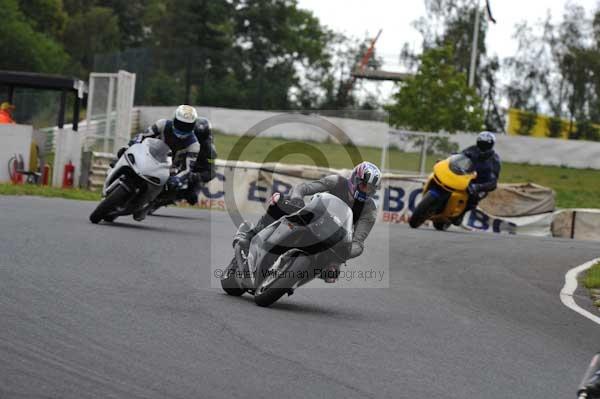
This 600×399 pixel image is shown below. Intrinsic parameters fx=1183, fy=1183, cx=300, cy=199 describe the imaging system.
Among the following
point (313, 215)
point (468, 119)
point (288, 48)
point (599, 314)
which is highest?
point (288, 48)

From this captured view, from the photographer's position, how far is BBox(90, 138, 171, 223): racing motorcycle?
14148mm

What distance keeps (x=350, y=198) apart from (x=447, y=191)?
33.3ft

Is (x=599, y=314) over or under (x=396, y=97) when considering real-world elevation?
under

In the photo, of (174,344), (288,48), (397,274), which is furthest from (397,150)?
(288,48)

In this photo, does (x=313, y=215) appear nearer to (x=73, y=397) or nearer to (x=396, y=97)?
(x=73, y=397)

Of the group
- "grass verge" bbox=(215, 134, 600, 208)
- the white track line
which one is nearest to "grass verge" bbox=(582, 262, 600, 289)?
the white track line

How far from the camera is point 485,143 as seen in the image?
797 inches

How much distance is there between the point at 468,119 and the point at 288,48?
34.8m

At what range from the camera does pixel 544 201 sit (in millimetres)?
25391

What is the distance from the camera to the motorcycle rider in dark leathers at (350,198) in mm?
9344

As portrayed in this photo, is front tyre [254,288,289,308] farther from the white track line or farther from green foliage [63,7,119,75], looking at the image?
green foliage [63,7,119,75]

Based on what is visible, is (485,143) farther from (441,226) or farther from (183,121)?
(183,121)

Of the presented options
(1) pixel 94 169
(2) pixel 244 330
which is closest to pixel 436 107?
(1) pixel 94 169

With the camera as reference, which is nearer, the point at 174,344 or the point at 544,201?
the point at 174,344
